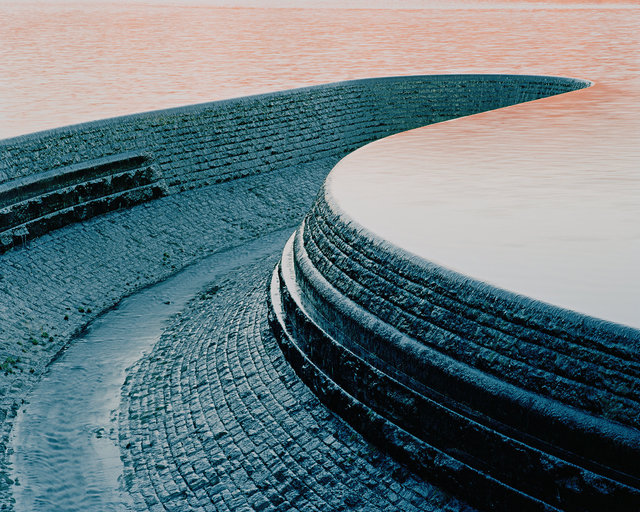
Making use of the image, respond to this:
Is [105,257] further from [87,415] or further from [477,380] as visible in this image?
[477,380]

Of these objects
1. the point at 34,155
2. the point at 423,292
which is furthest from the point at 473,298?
the point at 34,155

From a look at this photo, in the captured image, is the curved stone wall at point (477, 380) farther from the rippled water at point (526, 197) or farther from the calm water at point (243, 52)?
the calm water at point (243, 52)

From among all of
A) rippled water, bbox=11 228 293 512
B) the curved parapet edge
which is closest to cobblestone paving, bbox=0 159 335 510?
rippled water, bbox=11 228 293 512

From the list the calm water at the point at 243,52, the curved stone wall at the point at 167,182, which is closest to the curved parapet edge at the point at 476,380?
the curved stone wall at the point at 167,182

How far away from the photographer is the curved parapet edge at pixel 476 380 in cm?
440

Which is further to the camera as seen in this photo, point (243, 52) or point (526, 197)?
point (243, 52)

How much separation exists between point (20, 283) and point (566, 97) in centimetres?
1013

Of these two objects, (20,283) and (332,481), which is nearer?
(332,481)

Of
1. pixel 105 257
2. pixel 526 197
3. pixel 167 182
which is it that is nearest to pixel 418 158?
pixel 526 197

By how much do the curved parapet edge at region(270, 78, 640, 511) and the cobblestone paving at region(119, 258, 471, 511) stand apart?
23cm

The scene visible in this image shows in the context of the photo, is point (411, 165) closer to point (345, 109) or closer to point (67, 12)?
point (345, 109)

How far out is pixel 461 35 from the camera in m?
28.8

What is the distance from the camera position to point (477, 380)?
16.4 feet

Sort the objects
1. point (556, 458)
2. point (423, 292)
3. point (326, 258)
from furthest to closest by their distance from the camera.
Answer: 1. point (326, 258)
2. point (423, 292)
3. point (556, 458)
